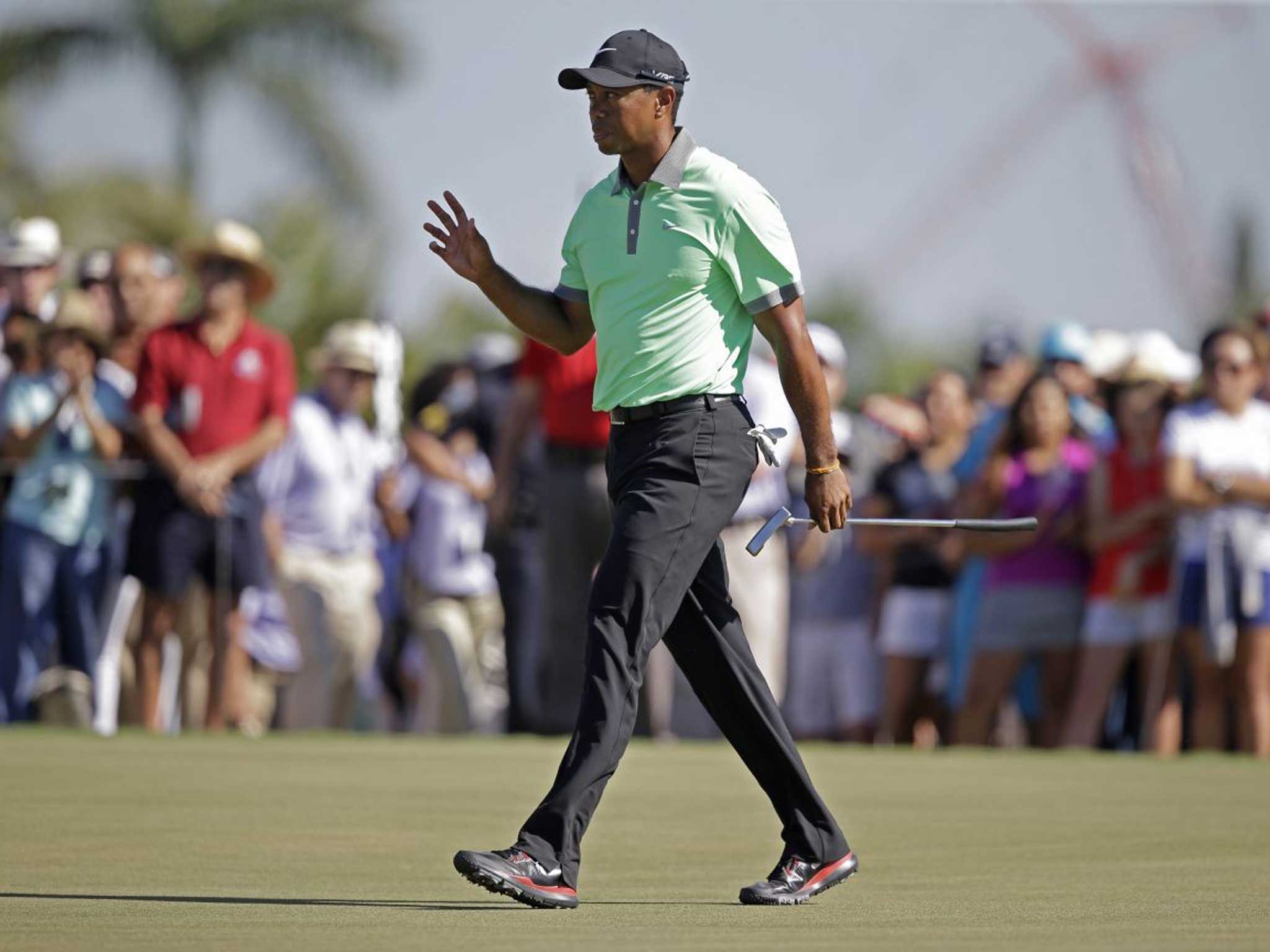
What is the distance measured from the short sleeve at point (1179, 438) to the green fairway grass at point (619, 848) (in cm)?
167

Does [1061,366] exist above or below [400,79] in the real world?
below

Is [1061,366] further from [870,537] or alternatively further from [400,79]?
[400,79]

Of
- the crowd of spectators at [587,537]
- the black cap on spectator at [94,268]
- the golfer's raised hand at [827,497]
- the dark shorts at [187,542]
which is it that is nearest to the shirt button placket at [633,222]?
the golfer's raised hand at [827,497]

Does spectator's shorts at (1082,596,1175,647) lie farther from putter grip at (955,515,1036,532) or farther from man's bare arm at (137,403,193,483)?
putter grip at (955,515,1036,532)

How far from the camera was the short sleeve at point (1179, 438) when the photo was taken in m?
14.4

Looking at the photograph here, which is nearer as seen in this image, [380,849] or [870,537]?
[380,849]

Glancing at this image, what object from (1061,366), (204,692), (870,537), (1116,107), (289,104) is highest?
(1116,107)

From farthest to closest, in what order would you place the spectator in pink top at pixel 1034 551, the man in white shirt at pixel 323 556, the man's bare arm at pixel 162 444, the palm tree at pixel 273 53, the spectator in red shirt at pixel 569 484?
the palm tree at pixel 273 53, the man in white shirt at pixel 323 556, the spectator in pink top at pixel 1034 551, the man's bare arm at pixel 162 444, the spectator in red shirt at pixel 569 484

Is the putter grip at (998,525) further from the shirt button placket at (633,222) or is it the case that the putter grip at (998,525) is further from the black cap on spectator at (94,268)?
the black cap on spectator at (94,268)

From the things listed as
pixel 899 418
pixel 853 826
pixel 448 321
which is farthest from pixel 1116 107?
pixel 853 826

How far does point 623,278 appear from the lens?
7.37m

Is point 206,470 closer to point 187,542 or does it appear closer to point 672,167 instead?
point 187,542

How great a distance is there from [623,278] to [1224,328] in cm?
763

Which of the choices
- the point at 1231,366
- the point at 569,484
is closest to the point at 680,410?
the point at 569,484
